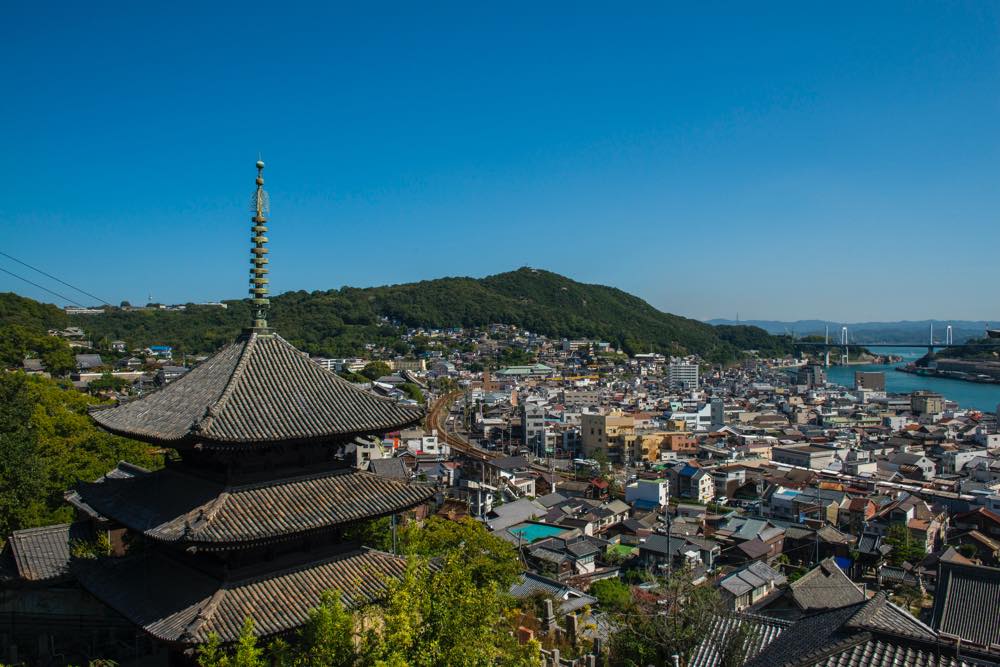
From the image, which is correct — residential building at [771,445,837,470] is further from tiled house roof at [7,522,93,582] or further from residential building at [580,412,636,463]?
tiled house roof at [7,522,93,582]

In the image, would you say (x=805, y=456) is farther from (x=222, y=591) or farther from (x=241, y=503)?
(x=222, y=591)

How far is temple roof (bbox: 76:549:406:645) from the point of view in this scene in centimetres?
755

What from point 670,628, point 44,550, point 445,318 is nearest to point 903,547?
point 670,628

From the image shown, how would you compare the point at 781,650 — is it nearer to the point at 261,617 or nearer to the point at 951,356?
the point at 261,617

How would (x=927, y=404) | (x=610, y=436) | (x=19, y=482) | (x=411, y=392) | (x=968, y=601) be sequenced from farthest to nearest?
(x=927, y=404) < (x=411, y=392) < (x=610, y=436) < (x=19, y=482) < (x=968, y=601)

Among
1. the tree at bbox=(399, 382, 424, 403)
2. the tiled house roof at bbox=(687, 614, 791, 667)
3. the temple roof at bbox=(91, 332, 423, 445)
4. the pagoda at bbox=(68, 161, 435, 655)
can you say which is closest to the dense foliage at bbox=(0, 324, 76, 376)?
the tree at bbox=(399, 382, 424, 403)

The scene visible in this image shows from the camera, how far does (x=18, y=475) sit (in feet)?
55.2

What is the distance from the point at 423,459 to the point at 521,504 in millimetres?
13126

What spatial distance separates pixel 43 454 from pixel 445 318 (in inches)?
4841

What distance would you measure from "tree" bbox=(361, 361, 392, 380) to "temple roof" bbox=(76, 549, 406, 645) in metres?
72.6

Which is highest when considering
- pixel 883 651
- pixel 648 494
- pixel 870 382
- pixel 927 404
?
pixel 883 651

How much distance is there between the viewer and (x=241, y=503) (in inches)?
319

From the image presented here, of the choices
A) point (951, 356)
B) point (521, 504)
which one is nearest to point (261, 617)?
point (521, 504)

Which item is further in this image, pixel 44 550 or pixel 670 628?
pixel 670 628
